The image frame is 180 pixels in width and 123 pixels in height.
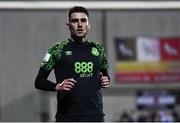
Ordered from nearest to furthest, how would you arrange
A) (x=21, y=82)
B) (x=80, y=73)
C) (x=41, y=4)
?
1. (x=80, y=73)
2. (x=41, y=4)
3. (x=21, y=82)

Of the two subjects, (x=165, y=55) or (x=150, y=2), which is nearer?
(x=150, y=2)

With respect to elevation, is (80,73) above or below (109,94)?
above

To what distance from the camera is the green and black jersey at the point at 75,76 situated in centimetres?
327

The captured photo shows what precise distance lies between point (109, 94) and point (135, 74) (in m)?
0.78

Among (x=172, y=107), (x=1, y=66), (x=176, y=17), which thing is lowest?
(x=172, y=107)

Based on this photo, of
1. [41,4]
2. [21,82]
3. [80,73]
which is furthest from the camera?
[21,82]

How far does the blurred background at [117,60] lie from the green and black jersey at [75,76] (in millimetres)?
10743

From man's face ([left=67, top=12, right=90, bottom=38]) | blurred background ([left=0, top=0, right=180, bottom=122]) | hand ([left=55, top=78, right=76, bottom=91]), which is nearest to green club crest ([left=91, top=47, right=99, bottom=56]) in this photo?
man's face ([left=67, top=12, right=90, bottom=38])

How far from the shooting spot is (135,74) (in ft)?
48.7

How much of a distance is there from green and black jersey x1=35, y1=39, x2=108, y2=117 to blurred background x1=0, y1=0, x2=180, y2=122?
423 inches

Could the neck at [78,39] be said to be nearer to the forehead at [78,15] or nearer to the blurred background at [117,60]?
the forehead at [78,15]

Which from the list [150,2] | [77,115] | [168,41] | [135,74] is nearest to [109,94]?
[135,74]

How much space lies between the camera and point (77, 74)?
10.8 ft

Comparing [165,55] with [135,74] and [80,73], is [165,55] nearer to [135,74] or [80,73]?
[135,74]
